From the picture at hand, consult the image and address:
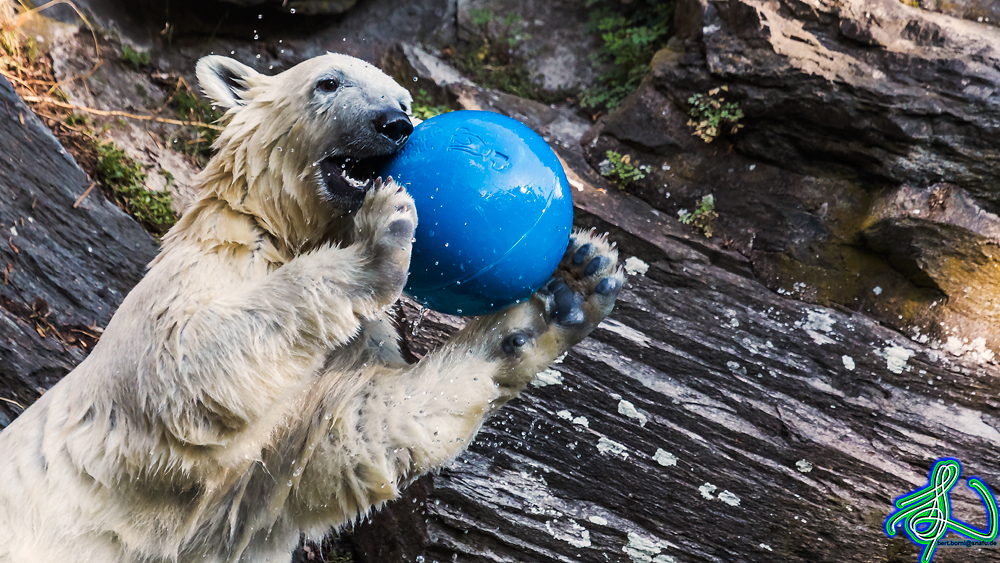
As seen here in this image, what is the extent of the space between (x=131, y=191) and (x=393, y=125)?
10.2 ft

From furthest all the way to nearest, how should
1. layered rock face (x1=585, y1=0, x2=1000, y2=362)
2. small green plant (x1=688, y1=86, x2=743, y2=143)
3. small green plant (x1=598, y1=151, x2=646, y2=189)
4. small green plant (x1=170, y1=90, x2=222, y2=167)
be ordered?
small green plant (x1=170, y1=90, x2=222, y2=167), small green plant (x1=598, y1=151, x2=646, y2=189), small green plant (x1=688, y1=86, x2=743, y2=143), layered rock face (x1=585, y1=0, x2=1000, y2=362)

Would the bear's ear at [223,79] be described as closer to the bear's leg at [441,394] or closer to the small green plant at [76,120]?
the bear's leg at [441,394]

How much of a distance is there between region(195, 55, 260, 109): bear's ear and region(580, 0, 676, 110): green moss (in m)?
3.64

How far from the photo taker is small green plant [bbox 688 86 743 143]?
4844 mm

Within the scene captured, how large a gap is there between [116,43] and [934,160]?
654cm

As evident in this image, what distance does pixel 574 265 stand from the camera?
2.78 metres

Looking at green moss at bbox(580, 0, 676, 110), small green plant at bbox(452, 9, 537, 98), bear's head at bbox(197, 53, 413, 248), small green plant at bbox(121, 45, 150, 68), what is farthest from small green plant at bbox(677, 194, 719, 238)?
small green plant at bbox(121, 45, 150, 68)

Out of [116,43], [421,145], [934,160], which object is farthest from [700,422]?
[116,43]

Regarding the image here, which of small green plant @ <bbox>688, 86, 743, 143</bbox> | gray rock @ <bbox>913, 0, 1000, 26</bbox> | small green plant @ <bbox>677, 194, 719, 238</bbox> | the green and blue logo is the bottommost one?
the green and blue logo

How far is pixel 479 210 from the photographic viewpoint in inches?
90.8

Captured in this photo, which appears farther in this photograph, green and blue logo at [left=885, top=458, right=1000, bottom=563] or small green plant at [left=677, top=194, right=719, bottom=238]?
small green plant at [left=677, top=194, right=719, bottom=238]

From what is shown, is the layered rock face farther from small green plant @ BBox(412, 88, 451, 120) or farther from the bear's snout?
the bear's snout

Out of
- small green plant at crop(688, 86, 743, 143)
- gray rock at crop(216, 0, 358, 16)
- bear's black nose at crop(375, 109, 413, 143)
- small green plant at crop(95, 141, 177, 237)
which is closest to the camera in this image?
bear's black nose at crop(375, 109, 413, 143)

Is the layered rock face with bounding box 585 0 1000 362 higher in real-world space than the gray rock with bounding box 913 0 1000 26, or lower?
lower
